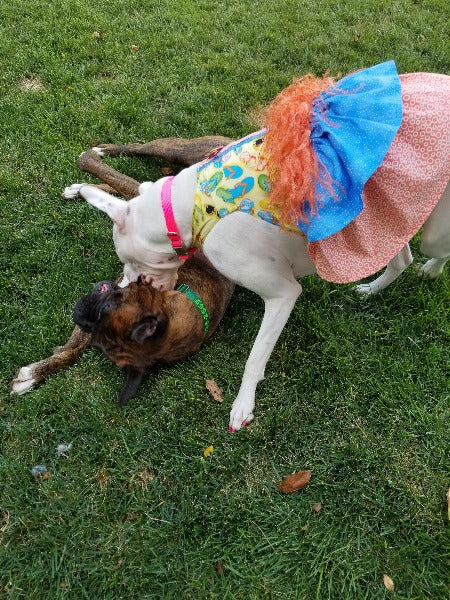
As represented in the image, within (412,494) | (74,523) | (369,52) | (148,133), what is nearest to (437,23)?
(369,52)

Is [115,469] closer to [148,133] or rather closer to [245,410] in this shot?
[245,410]

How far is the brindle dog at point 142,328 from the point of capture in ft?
10.2

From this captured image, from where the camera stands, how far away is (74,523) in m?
2.87

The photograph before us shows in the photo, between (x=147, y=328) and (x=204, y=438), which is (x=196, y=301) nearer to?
(x=147, y=328)

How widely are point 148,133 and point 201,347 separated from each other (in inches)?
103

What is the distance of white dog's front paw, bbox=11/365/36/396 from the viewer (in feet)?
11.1

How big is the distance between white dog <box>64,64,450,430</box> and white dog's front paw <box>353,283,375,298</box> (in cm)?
74

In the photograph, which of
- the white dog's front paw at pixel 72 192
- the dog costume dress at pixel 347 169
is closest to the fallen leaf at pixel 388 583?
the dog costume dress at pixel 347 169

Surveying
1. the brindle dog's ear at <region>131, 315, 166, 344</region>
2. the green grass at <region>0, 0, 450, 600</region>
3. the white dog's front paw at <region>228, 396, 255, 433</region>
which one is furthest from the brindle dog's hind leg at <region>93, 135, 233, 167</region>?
the white dog's front paw at <region>228, 396, 255, 433</region>

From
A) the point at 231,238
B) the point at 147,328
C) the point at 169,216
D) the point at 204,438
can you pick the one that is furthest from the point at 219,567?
the point at 169,216

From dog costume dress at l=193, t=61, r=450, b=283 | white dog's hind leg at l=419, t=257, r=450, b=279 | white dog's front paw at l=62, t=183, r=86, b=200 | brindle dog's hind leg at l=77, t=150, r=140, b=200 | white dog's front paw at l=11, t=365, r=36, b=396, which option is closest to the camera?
dog costume dress at l=193, t=61, r=450, b=283

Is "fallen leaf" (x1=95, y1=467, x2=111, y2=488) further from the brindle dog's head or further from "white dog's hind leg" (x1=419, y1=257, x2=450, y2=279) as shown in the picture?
"white dog's hind leg" (x1=419, y1=257, x2=450, y2=279)

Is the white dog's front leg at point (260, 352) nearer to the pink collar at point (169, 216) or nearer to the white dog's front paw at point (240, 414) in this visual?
the white dog's front paw at point (240, 414)

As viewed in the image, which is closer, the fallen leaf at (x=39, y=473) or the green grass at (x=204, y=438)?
the green grass at (x=204, y=438)
